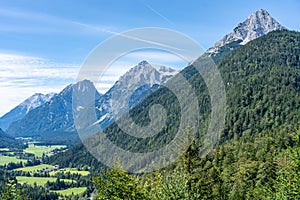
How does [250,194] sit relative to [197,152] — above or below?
below

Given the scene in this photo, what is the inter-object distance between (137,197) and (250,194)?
39389 millimetres

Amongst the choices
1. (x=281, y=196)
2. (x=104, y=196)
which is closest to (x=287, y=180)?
(x=281, y=196)

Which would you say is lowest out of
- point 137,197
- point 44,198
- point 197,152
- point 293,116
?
point 44,198

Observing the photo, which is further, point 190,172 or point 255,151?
point 255,151

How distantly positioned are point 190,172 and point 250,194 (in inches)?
1380

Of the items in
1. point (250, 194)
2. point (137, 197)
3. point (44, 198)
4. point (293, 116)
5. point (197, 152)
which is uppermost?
point (293, 116)

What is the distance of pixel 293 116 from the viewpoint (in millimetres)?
190000

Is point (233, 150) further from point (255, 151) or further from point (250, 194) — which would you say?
point (250, 194)

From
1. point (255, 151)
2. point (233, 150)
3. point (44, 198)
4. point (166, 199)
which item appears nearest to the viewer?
point (166, 199)

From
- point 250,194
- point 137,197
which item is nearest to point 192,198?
point 137,197

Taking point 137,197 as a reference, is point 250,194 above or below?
below

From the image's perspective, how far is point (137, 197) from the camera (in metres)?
29.3

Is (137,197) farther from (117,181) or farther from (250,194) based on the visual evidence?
(250,194)

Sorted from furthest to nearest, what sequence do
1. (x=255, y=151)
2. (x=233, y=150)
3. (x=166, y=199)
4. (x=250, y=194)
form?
1. (x=233, y=150)
2. (x=255, y=151)
3. (x=250, y=194)
4. (x=166, y=199)
